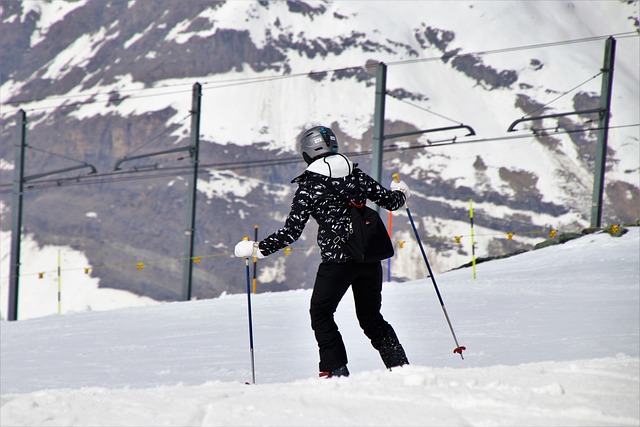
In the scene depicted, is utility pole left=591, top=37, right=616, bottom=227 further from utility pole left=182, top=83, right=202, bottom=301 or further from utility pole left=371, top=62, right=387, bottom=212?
utility pole left=182, top=83, right=202, bottom=301

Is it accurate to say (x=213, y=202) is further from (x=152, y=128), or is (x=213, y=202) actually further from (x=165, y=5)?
(x=165, y=5)

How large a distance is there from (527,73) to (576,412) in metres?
160

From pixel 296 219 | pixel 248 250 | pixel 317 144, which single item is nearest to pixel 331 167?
pixel 317 144

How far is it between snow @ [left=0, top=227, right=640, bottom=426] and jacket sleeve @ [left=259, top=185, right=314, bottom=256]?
0.79 m

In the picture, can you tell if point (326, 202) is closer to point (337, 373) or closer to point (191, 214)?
point (337, 373)

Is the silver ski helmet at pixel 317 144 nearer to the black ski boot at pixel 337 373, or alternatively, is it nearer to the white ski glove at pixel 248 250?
the white ski glove at pixel 248 250

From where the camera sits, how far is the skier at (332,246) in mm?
5344

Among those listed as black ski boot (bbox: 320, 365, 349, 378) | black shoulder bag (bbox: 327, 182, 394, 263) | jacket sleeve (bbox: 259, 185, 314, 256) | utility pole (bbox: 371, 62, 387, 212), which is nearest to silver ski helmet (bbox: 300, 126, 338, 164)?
jacket sleeve (bbox: 259, 185, 314, 256)

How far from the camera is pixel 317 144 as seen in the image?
5.48 meters

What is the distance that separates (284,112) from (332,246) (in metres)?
148

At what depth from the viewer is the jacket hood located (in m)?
5.38

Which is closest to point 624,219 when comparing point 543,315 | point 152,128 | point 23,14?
point 152,128

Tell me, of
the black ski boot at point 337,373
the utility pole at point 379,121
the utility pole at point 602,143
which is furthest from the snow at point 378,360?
the utility pole at point 379,121

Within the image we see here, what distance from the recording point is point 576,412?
371 centimetres
